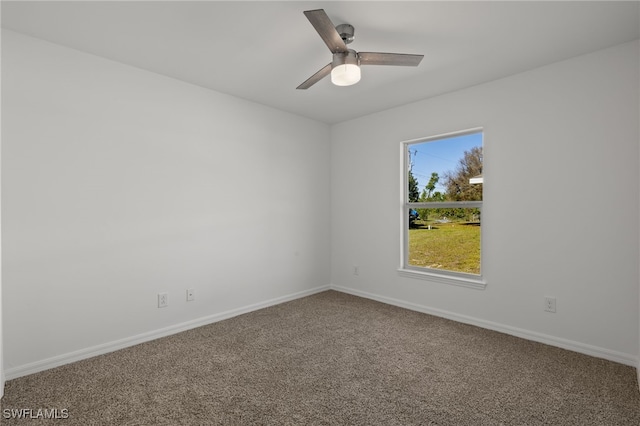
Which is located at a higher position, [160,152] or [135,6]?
[135,6]

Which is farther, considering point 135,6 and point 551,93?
point 551,93

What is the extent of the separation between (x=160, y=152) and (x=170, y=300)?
53.7 inches

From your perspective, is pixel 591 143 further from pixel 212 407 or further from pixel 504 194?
pixel 212 407

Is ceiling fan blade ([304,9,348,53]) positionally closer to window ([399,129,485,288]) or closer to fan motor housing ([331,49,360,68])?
fan motor housing ([331,49,360,68])

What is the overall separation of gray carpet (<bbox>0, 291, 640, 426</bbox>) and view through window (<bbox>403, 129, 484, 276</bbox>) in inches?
32.2

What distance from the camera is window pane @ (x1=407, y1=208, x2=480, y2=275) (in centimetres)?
331

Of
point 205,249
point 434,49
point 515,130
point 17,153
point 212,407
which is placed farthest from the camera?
point 205,249

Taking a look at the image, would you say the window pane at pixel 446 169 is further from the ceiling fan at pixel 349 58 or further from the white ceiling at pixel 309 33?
the ceiling fan at pixel 349 58

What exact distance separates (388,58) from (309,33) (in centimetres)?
58

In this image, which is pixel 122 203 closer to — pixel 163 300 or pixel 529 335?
pixel 163 300

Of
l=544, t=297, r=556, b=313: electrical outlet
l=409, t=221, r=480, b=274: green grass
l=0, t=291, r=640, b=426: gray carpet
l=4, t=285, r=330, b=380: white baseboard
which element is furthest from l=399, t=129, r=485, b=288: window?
l=4, t=285, r=330, b=380: white baseboard

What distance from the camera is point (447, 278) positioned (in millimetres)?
3352

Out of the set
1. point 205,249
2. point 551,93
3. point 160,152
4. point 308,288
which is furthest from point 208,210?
point 551,93

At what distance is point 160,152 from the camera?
2904 millimetres
